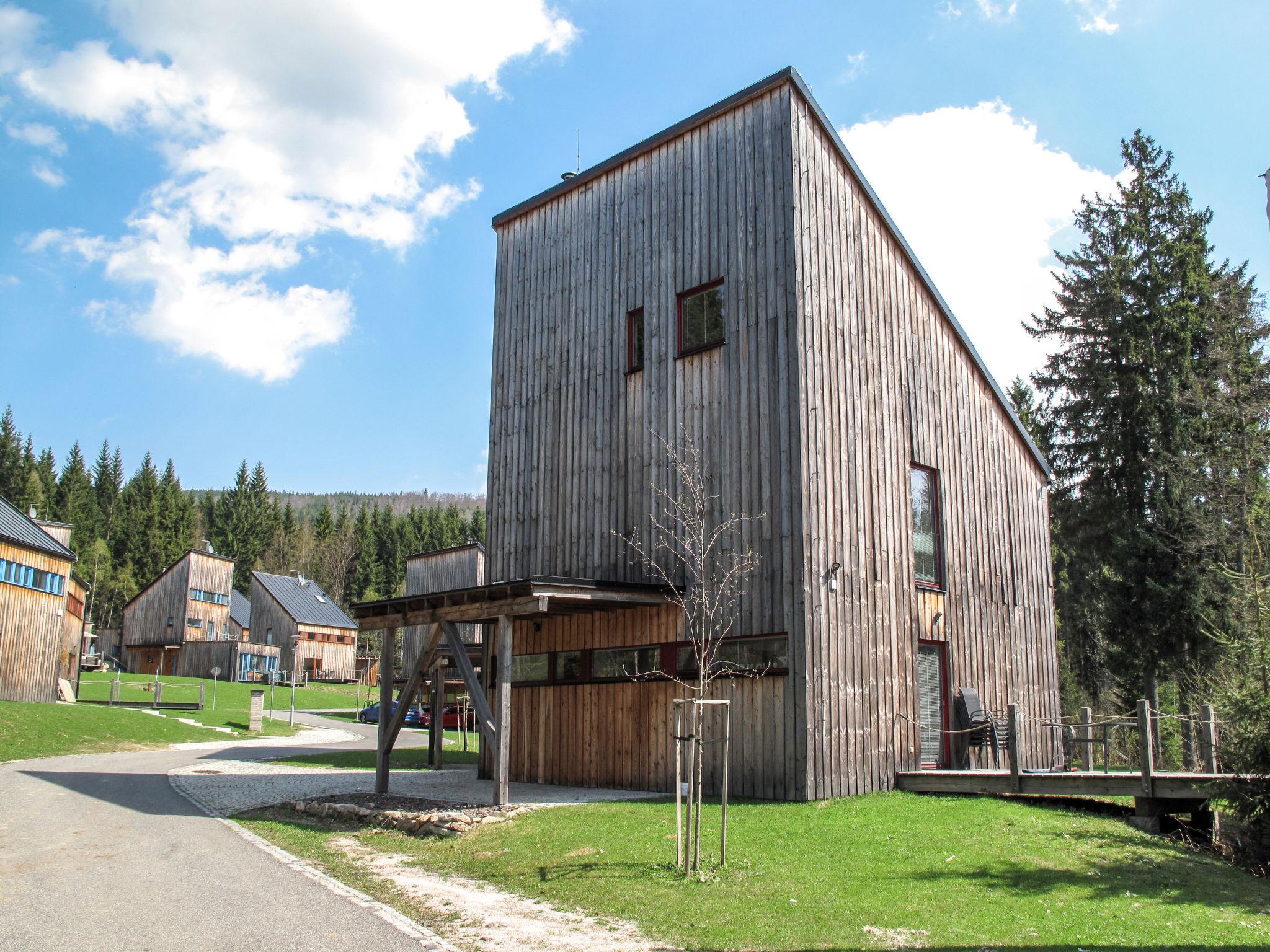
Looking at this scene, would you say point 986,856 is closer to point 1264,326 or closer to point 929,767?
point 929,767

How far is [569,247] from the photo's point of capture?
717 inches

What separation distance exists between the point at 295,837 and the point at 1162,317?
92.0 ft

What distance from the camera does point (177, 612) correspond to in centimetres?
5738

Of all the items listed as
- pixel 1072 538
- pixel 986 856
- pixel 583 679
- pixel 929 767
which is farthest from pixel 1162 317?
pixel 986 856

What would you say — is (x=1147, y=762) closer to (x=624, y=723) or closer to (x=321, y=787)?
(x=624, y=723)

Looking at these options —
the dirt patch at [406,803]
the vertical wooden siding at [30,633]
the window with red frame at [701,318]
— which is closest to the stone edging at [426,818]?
the dirt patch at [406,803]

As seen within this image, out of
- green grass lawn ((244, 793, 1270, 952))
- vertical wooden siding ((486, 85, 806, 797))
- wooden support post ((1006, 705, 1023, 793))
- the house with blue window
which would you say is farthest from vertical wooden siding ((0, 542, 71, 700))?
wooden support post ((1006, 705, 1023, 793))

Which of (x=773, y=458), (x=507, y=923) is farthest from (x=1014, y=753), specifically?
(x=507, y=923)

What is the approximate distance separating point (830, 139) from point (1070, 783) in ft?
34.4

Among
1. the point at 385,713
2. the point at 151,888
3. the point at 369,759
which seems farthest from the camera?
the point at 369,759

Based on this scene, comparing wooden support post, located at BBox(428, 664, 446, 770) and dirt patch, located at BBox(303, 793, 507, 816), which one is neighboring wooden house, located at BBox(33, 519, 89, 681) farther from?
dirt patch, located at BBox(303, 793, 507, 816)

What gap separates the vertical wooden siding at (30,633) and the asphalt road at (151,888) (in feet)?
54.6

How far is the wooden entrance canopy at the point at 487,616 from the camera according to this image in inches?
498

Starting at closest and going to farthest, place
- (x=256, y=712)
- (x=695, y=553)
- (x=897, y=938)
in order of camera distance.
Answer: (x=897, y=938), (x=695, y=553), (x=256, y=712)
